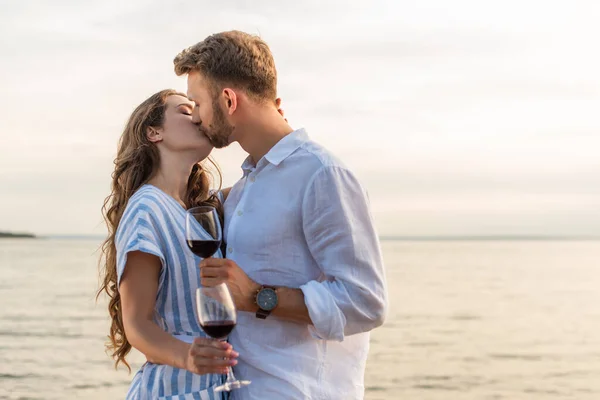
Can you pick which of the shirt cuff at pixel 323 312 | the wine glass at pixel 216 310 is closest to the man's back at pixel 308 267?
the shirt cuff at pixel 323 312

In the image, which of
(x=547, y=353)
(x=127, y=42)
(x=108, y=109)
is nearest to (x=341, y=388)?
(x=547, y=353)

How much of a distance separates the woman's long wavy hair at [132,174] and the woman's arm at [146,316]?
1.60 ft

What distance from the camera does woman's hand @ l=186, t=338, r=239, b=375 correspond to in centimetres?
274

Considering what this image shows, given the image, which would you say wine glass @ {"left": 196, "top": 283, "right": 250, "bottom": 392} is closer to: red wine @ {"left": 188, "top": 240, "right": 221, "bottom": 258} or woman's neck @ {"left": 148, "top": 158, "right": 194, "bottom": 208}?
red wine @ {"left": 188, "top": 240, "right": 221, "bottom": 258}

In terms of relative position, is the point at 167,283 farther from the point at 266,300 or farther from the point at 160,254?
the point at 266,300

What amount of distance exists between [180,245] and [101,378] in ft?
26.7

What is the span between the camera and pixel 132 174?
3.56 m

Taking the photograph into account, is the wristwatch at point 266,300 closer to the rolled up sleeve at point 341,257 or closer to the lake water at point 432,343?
the rolled up sleeve at point 341,257

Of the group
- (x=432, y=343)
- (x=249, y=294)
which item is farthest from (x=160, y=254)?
(x=432, y=343)

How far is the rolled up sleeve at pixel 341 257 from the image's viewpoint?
2.88 meters

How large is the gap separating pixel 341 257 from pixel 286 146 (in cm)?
53

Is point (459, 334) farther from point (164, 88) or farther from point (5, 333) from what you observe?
point (164, 88)

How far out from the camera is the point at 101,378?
35.5ft

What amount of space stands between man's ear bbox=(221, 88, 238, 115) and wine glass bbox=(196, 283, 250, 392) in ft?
2.76
